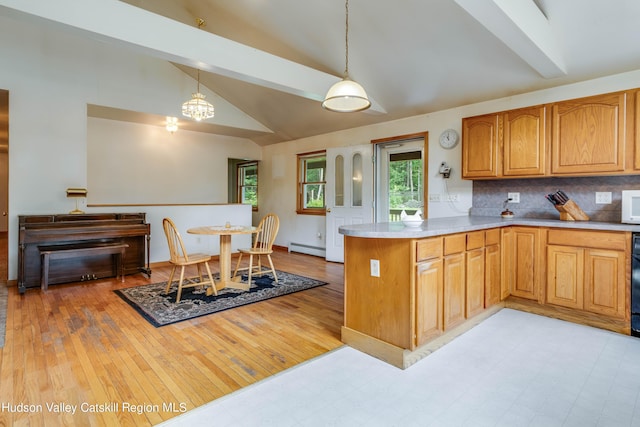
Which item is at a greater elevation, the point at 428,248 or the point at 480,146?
the point at 480,146

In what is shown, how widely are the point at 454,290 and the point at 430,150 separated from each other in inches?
102

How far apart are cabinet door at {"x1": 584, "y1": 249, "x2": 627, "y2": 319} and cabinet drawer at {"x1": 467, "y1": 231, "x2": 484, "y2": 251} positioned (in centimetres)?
94

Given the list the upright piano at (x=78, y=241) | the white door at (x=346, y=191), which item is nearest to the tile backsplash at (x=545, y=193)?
the white door at (x=346, y=191)

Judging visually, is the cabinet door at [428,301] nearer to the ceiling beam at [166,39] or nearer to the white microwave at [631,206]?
the white microwave at [631,206]

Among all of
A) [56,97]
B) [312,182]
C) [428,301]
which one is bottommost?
[428,301]

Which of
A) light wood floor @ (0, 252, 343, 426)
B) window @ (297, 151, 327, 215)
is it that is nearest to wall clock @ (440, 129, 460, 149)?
window @ (297, 151, 327, 215)

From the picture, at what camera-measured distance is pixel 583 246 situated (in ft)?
9.88

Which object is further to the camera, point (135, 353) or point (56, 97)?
point (56, 97)

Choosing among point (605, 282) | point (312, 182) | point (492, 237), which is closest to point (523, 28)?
point (492, 237)

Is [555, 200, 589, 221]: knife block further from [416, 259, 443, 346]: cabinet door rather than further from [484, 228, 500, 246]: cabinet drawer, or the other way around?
[416, 259, 443, 346]: cabinet door

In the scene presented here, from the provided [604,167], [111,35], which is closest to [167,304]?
[111,35]

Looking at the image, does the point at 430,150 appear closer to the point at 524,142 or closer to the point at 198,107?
the point at 524,142

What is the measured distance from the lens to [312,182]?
22.2 ft

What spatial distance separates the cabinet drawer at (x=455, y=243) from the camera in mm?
2578
